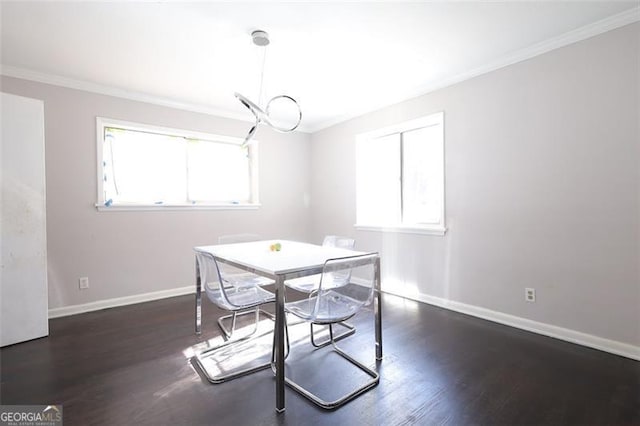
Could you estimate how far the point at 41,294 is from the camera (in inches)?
105

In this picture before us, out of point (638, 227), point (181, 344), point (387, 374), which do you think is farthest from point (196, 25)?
point (638, 227)

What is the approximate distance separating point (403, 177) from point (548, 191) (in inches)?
65.9

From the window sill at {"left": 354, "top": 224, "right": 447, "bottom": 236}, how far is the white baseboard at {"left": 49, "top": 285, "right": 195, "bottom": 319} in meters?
2.45

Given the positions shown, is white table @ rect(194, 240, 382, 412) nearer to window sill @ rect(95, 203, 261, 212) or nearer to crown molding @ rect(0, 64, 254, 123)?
window sill @ rect(95, 203, 261, 212)

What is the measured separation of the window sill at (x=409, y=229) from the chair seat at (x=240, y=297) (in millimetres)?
1997

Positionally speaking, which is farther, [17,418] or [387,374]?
[387,374]

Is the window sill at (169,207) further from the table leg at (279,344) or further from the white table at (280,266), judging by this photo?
the table leg at (279,344)

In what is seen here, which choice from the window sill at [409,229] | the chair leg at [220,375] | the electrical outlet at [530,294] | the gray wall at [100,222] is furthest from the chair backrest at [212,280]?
the electrical outlet at [530,294]

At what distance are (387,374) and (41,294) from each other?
116 inches

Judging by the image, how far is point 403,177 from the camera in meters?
4.03

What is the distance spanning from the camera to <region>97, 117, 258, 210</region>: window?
3576mm

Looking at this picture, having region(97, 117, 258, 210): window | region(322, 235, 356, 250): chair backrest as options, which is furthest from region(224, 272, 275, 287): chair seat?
region(97, 117, 258, 210): window

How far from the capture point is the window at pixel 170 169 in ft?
11.7

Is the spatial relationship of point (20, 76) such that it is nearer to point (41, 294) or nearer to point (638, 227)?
point (41, 294)
